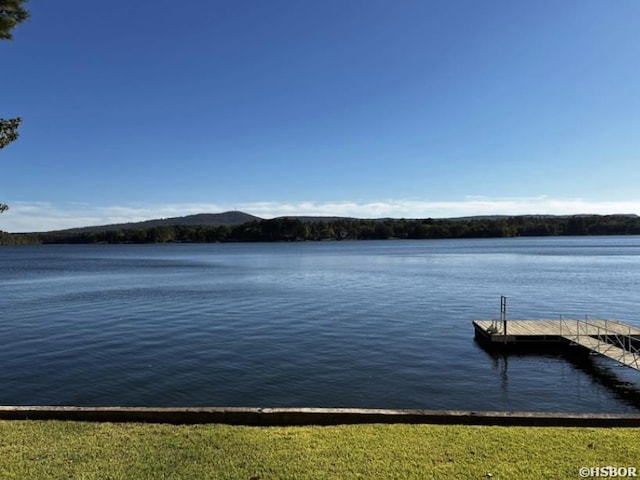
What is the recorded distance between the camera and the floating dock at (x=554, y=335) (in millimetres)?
18641

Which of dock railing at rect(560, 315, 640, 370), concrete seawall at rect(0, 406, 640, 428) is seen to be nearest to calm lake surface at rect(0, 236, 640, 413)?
dock railing at rect(560, 315, 640, 370)

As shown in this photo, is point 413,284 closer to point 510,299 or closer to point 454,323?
point 510,299

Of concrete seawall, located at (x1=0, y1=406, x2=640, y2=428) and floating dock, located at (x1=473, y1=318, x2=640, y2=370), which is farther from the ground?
concrete seawall, located at (x1=0, y1=406, x2=640, y2=428)

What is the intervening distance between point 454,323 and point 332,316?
635 centimetres

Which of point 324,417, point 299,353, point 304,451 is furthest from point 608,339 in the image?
point 304,451

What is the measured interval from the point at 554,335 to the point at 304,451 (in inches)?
655

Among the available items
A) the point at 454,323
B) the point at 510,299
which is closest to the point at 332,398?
the point at 454,323

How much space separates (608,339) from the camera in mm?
19359

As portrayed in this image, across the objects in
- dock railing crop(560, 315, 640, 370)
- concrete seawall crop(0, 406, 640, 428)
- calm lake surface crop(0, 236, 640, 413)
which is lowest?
calm lake surface crop(0, 236, 640, 413)

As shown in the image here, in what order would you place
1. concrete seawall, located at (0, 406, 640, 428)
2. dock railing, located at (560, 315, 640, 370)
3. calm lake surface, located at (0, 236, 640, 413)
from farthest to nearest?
1. dock railing, located at (560, 315, 640, 370)
2. calm lake surface, located at (0, 236, 640, 413)
3. concrete seawall, located at (0, 406, 640, 428)

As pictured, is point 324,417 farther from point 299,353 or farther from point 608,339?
point 608,339

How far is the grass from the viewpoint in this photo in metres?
6.12

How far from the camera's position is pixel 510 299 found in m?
33.0

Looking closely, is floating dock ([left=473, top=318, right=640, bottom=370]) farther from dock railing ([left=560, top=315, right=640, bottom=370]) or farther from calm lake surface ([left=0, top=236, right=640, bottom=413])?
calm lake surface ([left=0, top=236, right=640, bottom=413])
